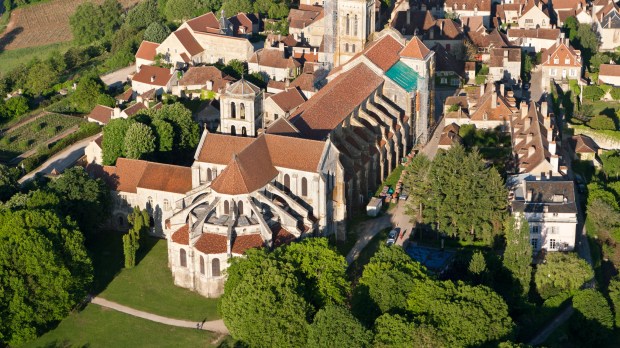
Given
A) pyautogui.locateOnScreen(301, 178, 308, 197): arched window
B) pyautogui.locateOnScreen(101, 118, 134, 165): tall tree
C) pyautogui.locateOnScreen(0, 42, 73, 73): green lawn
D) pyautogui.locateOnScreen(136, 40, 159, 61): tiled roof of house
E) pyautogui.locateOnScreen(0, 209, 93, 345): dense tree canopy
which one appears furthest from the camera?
pyautogui.locateOnScreen(0, 42, 73, 73): green lawn

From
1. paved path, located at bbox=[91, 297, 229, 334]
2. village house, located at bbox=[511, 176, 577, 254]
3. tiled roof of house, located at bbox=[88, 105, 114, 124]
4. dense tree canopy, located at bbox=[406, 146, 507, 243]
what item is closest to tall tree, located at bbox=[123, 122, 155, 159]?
paved path, located at bbox=[91, 297, 229, 334]

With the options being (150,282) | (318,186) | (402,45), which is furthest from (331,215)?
(402,45)

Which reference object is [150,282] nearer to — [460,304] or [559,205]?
[460,304]

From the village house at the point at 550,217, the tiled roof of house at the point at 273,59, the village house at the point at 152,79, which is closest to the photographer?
the village house at the point at 550,217

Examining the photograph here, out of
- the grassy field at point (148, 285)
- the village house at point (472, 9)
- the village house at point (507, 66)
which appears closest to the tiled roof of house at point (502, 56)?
the village house at point (507, 66)

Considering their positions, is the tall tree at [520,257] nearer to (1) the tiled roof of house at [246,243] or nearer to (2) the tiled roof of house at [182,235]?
(1) the tiled roof of house at [246,243]

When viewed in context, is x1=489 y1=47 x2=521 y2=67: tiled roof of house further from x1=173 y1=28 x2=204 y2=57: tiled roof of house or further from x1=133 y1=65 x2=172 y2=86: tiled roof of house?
x1=133 y1=65 x2=172 y2=86: tiled roof of house
